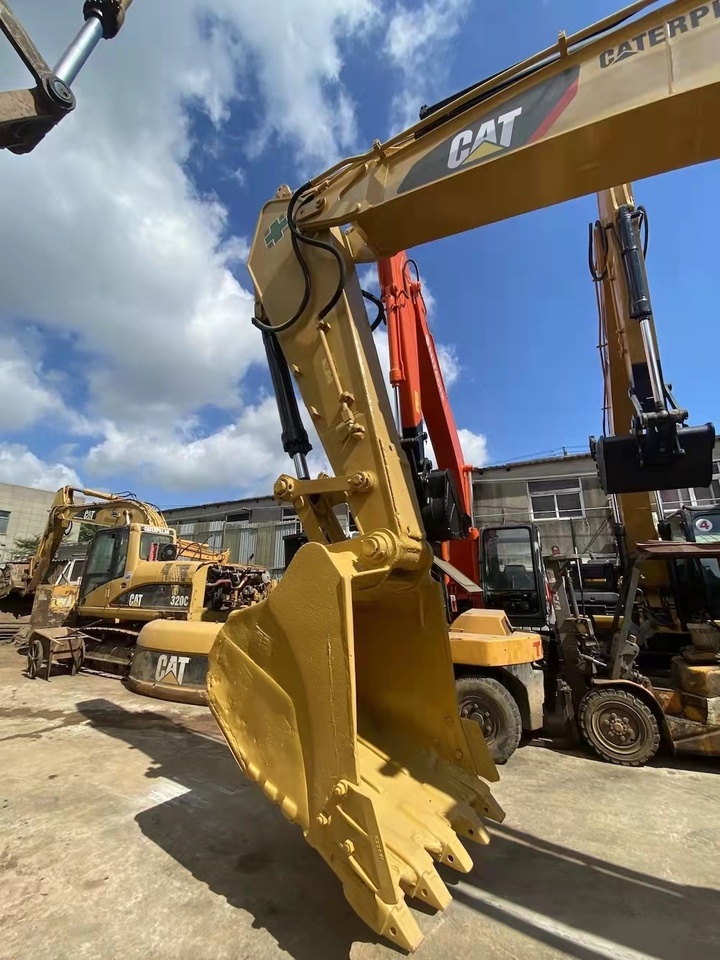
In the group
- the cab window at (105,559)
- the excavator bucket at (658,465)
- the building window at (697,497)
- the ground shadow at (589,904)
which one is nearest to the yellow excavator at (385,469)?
the ground shadow at (589,904)

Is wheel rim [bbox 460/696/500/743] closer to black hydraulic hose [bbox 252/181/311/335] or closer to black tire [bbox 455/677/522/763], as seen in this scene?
black tire [bbox 455/677/522/763]

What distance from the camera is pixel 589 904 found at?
250 centimetres

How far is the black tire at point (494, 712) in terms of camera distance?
15.7 feet

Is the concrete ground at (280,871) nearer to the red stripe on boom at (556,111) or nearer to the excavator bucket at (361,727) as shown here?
the excavator bucket at (361,727)

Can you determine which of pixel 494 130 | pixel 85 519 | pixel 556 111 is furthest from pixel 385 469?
pixel 85 519

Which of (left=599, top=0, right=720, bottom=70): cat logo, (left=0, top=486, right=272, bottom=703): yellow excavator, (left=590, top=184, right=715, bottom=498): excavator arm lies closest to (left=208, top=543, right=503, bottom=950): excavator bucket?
(left=590, top=184, right=715, bottom=498): excavator arm

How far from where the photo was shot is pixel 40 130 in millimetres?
2008

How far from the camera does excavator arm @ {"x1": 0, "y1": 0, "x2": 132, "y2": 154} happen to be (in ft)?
6.28

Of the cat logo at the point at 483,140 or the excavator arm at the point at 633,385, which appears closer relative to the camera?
the cat logo at the point at 483,140

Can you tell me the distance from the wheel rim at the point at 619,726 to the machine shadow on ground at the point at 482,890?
141cm

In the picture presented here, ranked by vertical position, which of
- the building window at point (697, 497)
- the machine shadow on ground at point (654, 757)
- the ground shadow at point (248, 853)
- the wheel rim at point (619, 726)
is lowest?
the machine shadow on ground at point (654, 757)

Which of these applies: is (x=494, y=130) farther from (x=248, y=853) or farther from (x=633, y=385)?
(x=248, y=853)

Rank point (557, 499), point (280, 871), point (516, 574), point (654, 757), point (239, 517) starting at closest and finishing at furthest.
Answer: point (280, 871) → point (654, 757) → point (516, 574) → point (557, 499) → point (239, 517)

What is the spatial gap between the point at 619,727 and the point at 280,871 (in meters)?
3.80
